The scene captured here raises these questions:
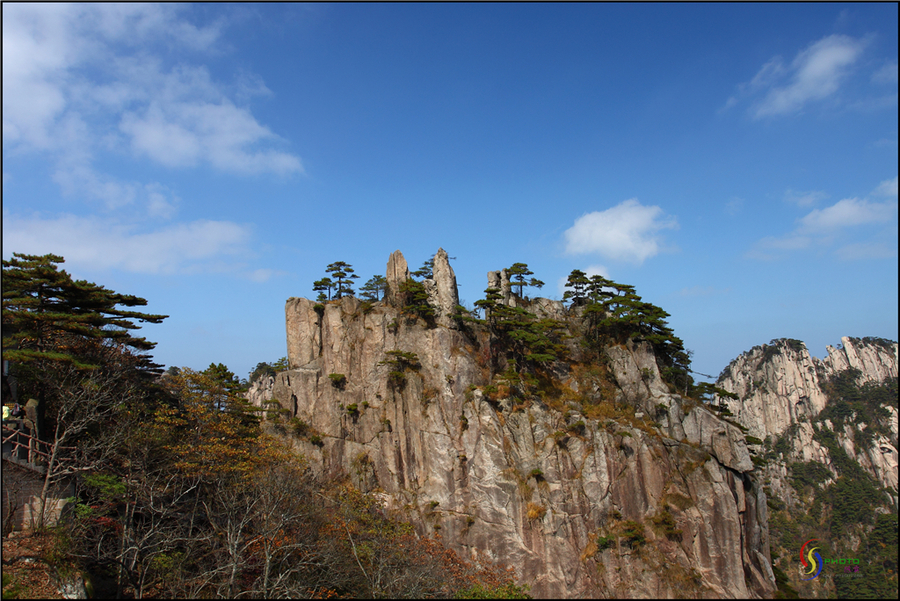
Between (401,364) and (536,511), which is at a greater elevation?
(401,364)

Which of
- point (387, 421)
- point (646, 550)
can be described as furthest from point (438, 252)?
point (646, 550)

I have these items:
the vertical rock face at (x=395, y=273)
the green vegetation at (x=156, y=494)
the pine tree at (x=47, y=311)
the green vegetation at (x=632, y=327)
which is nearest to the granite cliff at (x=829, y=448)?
the green vegetation at (x=632, y=327)

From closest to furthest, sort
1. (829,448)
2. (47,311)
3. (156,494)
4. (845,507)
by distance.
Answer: (156,494) → (47,311) → (845,507) → (829,448)

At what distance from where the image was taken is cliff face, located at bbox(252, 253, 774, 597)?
36.5m

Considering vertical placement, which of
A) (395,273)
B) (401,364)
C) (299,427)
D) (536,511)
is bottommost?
(536,511)

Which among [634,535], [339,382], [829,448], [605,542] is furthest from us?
[829,448]

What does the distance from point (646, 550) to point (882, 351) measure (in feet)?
486

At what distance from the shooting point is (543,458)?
39688mm

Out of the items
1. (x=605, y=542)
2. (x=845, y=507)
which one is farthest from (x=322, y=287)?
(x=845, y=507)

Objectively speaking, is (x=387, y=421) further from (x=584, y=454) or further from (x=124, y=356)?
(x=124, y=356)

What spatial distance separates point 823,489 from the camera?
102 meters

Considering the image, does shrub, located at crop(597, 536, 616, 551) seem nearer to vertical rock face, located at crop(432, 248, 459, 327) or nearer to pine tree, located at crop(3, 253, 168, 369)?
vertical rock face, located at crop(432, 248, 459, 327)

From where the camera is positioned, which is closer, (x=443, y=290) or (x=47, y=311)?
(x=47, y=311)

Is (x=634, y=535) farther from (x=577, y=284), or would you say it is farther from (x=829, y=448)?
(x=829, y=448)
